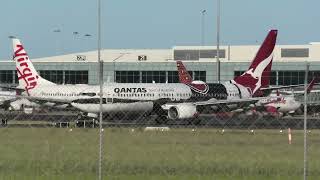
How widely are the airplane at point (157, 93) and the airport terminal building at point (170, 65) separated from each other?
43.5 m

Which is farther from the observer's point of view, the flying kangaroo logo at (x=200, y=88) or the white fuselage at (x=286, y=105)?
the white fuselage at (x=286, y=105)

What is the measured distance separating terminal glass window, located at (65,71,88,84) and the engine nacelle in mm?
67568

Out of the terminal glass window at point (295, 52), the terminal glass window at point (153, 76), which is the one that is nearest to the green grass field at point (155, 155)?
the terminal glass window at point (153, 76)

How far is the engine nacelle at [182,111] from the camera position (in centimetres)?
4938

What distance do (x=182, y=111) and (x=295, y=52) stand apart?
74.3 meters

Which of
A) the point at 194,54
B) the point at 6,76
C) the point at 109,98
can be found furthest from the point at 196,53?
the point at 109,98

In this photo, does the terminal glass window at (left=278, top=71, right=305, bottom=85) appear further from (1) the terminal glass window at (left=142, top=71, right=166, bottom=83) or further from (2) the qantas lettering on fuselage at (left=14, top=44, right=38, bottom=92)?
(2) the qantas lettering on fuselage at (left=14, top=44, right=38, bottom=92)

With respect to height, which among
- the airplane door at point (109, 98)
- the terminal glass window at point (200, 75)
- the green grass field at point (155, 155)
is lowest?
the terminal glass window at point (200, 75)

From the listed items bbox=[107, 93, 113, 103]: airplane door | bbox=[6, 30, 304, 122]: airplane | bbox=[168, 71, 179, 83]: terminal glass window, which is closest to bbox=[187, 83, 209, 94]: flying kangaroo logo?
bbox=[6, 30, 304, 122]: airplane

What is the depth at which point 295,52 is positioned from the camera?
121938mm

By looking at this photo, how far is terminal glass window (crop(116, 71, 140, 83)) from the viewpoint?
117812 millimetres

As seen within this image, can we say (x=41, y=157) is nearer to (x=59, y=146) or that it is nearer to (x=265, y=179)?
(x=59, y=146)

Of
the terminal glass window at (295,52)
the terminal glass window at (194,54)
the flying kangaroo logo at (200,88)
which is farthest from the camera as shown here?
the terminal glass window at (194,54)

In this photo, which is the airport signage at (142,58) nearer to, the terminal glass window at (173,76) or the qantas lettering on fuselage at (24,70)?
the terminal glass window at (173,76)
